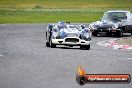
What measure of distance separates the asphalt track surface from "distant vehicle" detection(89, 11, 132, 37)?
809 cm

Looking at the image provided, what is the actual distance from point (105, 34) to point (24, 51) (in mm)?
12925

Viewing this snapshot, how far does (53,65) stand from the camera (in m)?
16.4

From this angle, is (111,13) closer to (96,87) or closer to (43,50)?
(43,50)

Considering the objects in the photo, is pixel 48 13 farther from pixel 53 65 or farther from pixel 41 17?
pixel 53 65

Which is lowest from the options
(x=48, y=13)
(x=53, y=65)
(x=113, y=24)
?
(x=48, y=13)

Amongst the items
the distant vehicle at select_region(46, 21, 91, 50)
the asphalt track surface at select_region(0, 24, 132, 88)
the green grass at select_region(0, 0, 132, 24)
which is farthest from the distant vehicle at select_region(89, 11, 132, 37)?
the green grass at select_region(0, 0, 132, 24)

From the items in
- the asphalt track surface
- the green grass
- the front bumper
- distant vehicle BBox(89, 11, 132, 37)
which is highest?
the asphalt track surface

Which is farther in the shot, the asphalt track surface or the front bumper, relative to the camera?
the front bumper

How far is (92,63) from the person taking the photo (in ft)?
56.2

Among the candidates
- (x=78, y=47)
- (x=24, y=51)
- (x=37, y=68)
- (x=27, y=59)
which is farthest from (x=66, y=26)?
(x=37, y=68)

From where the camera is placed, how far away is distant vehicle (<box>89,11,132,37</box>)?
1231 inches

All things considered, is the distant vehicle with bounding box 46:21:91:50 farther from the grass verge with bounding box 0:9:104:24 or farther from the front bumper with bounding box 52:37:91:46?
the grass verge with bounding box 0:9:104:24

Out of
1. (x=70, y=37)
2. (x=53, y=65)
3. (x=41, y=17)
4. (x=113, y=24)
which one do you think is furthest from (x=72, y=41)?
(x=41, y=17)

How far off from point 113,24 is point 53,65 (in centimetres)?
1520
